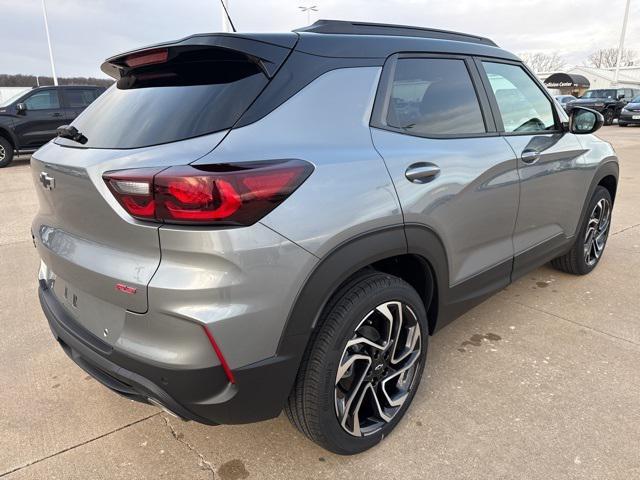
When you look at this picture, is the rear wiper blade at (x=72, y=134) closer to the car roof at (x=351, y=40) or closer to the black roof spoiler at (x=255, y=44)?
the car roof at (x=351, y=40)

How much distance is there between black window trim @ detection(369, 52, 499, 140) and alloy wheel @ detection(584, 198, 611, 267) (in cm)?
174

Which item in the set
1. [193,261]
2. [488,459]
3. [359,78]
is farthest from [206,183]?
[488,459]

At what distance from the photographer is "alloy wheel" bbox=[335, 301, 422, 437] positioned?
6.68 ft

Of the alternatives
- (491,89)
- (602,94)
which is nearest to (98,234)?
(491,89)

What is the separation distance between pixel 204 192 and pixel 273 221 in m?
0.24

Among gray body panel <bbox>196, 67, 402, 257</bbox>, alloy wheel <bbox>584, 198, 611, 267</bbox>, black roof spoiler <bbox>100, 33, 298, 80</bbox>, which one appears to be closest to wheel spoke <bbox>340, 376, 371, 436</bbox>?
gray body panel <bbox>196, 67, 402, 257</bbox>

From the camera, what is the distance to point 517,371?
271 centimetres

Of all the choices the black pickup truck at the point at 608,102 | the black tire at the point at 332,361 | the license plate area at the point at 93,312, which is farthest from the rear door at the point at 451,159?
the black pickup truck at the point at 608,102

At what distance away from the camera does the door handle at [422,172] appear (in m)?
2.04

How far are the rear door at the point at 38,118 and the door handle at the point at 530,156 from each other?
11481 millimetres

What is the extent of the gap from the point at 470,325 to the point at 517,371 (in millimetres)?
579

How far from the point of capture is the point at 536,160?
2887 mm

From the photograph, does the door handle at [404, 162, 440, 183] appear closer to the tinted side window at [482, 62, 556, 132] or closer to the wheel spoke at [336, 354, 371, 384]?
the wheel spoke at [336, 354, 371, 384]

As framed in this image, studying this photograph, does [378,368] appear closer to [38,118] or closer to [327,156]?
[327,156]
